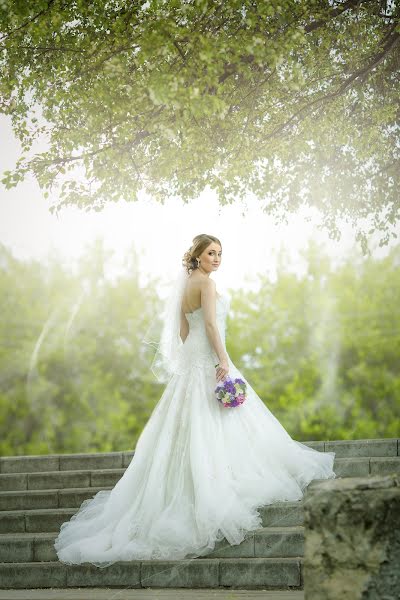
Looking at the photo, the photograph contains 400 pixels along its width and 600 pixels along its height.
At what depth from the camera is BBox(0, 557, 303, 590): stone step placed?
12.8 feet

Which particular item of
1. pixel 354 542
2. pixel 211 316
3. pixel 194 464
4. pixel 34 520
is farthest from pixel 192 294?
pixel 354 542

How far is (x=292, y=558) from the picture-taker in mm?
4008

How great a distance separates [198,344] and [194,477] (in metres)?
0.92

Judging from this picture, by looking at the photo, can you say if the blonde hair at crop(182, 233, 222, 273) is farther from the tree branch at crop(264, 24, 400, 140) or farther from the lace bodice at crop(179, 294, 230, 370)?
the tree branch at crop(264, 24, 400, 140)

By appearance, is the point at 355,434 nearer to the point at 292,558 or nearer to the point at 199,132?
the point at 199,132

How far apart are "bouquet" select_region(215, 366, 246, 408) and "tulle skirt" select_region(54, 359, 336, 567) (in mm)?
118

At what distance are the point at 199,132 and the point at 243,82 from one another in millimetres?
778

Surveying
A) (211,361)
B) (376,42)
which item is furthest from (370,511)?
(376,42)

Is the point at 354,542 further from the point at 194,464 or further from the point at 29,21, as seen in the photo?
the point at 29,21

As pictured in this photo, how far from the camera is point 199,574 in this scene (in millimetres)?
3977

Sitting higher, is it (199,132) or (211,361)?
(199,132)

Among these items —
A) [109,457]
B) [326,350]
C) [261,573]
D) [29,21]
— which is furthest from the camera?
[326,350]

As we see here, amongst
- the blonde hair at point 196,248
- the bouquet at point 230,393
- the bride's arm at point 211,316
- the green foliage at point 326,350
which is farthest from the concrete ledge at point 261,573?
the green foliage at point 326,350

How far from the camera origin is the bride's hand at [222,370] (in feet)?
14.7
